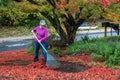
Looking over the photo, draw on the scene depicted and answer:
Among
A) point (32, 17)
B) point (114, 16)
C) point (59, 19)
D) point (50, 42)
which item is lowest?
point (32, 17)

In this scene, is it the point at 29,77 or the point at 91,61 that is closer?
the point at 29,77

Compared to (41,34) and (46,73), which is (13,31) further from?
(46,73)

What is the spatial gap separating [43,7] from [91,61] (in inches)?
106

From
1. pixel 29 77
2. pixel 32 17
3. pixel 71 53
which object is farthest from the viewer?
pixel 32 17

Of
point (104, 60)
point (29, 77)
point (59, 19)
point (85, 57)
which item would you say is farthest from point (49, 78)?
point (59, 19)

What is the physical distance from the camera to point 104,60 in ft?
41.0

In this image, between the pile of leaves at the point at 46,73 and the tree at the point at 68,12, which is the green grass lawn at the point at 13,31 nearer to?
the tree at the point at 68,12

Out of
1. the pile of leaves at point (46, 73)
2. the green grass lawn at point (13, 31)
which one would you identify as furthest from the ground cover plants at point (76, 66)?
the green grass lawn at point (13, 31)

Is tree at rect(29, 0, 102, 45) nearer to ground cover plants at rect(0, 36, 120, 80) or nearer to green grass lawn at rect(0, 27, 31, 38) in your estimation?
ground cover plants at rect(0, 36, 120, 80)

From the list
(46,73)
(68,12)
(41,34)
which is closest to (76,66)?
(41,34)

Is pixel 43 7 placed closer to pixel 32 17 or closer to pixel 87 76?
pixel 87 76

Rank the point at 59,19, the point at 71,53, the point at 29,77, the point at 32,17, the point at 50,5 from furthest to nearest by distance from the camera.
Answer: the point at 32,17 < the point at 59,19 < the point at 71,53 < the point at 50,5 < the point at 29,77

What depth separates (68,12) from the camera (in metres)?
14.0

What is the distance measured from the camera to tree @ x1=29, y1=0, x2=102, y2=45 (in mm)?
12727
